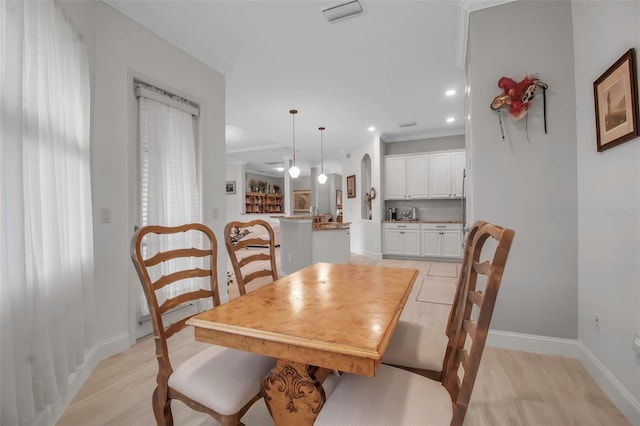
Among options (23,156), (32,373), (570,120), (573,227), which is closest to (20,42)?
(23,156)

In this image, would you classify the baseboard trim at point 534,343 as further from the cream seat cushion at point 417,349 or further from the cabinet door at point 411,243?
the cabinet door at point 411,243

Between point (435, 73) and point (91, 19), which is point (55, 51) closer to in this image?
point (91, 19)

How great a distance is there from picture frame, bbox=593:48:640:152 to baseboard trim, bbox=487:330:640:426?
1.38 metres

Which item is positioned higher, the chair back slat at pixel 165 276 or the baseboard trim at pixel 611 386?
the chair back slat at pixel 165 276

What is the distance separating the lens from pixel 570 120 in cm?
213

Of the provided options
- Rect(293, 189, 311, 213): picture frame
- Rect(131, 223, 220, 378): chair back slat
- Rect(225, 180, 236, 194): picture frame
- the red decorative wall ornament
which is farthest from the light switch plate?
Rect(293, 189, 311, 213): picture frame

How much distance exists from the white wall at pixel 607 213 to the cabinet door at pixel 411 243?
4.00 meters

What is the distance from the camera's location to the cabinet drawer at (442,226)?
5809mm

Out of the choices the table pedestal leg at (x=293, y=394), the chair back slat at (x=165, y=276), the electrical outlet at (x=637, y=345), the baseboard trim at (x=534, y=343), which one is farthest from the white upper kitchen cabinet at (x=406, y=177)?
the table pedestal leg at (x=293, y=394)

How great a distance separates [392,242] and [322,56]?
4.29 metres

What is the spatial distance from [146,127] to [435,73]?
3.27 meters

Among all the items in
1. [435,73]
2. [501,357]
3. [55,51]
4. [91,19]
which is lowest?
[501,357]

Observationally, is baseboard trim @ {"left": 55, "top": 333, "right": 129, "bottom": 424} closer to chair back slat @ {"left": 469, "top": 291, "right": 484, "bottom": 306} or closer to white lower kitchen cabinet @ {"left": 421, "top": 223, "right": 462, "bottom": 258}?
chair back slat @ {"left": 469, "top": 291, "right": 484, "bottom": 306}

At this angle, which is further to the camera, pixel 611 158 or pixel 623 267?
pixel 611 158
